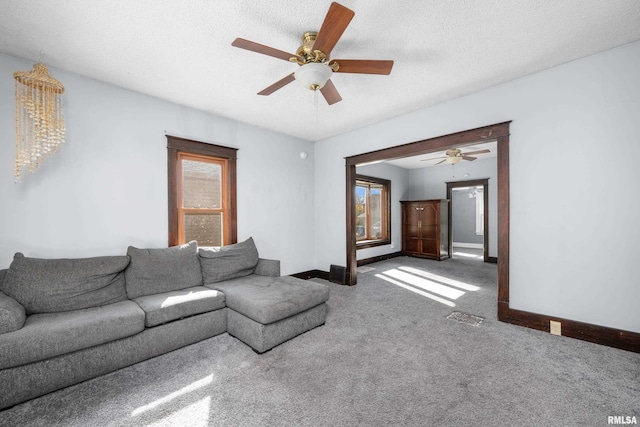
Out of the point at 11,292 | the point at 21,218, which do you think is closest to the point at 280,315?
the point at 11,292

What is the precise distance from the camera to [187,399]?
5.98 ft

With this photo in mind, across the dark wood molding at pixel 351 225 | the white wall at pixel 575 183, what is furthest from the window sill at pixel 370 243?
the white wall at pixel 575 183

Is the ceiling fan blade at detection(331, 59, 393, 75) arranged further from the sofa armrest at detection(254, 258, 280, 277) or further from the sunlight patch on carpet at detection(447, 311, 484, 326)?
the sunlight patch on carpet at detection(447, 311, 484, 326)

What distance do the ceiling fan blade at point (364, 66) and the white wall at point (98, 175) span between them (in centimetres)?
247

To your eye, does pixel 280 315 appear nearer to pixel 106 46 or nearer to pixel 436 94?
pixel 106 46

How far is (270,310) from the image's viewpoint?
243 centimetres

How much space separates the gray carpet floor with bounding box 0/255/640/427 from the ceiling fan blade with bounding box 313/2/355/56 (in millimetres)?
2514

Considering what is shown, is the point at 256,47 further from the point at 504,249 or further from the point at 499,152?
the point at 504,249

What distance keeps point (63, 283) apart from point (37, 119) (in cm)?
155

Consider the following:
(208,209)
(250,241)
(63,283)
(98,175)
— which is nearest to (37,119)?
(98,175)

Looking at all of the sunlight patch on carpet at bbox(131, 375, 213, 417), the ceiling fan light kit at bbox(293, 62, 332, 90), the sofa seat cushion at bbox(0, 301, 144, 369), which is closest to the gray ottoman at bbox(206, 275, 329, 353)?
the sunlight patch on carpet at bbox(131, 375, 213, 417)

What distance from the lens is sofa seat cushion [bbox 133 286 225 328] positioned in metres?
2.35

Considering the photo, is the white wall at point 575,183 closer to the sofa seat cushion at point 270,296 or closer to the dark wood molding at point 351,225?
the dark wood molding at point 351,225

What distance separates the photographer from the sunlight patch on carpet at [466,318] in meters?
3.08
